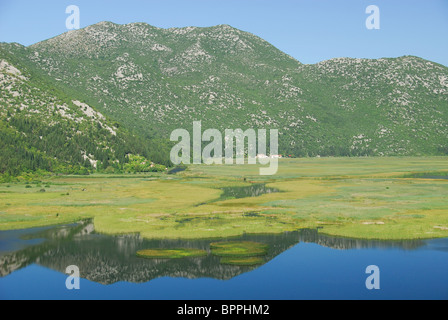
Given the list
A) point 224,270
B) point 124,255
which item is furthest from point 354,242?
point 124,255

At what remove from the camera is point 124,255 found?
47094mm

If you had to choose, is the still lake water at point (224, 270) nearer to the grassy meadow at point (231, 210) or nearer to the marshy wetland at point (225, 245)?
the marshy wetland at point (225, 245)

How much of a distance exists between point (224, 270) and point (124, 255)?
35.2 feet

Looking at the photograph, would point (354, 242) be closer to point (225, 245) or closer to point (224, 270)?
point (225, 245)

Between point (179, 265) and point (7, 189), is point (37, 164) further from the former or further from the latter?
point (179, 265)

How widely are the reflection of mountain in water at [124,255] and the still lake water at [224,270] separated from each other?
0.29 ft

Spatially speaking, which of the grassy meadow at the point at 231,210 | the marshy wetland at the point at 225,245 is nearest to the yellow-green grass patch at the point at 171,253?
the marshy wetland at the point at 225,245

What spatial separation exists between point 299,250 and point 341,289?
462 inches

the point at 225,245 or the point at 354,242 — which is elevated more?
the point at 225,245

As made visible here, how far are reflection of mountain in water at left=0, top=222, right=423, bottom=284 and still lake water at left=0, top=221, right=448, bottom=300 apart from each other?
88mm

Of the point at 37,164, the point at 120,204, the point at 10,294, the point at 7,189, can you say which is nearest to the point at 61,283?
the point at 10,294

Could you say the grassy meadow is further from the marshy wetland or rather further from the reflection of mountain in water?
the reflection of mountain in water
